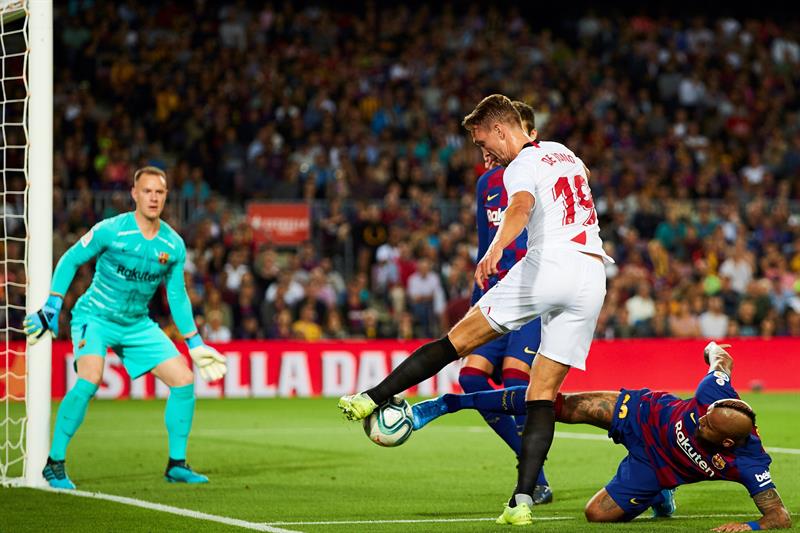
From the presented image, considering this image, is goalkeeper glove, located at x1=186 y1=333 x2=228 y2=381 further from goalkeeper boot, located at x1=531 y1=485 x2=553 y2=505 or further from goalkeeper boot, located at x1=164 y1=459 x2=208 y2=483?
goalkeeper boot, located at x1=531 y1=485 x2=553 y2=505

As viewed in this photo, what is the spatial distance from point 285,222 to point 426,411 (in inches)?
576

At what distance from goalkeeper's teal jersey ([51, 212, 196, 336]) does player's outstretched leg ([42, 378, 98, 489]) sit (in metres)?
0.59

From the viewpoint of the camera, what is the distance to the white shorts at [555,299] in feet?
23.0

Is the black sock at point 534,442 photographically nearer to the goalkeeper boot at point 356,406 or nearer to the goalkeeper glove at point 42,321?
the goalkeeper boot at point 356,406

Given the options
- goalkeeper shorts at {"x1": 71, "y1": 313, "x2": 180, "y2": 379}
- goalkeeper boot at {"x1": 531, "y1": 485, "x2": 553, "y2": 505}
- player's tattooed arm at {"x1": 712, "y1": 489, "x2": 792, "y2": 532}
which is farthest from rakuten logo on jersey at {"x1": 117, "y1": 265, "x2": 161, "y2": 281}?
player's tattooed arm at {"x1": 712, "y1": 489, "x2": 792, "y2": 532}

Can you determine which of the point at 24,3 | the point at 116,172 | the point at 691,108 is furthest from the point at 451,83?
the point at 24,3

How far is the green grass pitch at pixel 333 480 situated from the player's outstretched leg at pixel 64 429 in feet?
0.84

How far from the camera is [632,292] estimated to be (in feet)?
70.7

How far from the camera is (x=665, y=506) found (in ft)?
24.8

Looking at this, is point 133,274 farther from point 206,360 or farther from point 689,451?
point 689,451

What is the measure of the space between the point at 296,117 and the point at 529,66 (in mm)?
6258

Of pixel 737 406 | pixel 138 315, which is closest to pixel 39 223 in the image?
pixel 138 315

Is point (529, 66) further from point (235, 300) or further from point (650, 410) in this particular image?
point (650, 410)

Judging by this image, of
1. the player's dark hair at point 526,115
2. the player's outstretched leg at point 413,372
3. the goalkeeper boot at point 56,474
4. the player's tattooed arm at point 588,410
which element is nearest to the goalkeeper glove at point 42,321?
the goalkeeper boot at point 56,474
